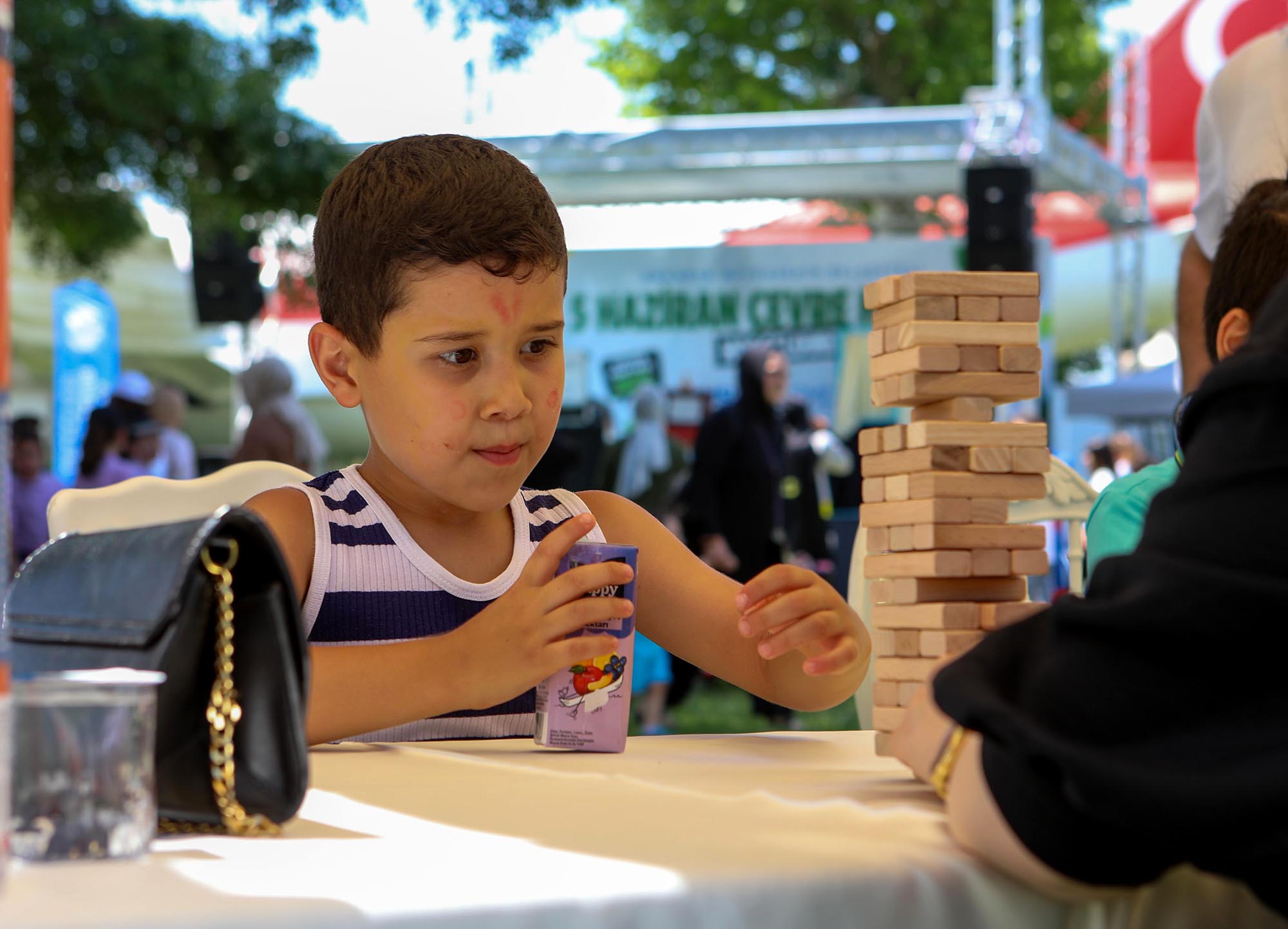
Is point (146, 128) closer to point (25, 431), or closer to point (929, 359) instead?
point (25, 431)

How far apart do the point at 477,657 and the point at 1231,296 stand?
49.2 inches

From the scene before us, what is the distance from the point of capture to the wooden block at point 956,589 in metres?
1.38

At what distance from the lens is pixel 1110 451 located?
1153cm

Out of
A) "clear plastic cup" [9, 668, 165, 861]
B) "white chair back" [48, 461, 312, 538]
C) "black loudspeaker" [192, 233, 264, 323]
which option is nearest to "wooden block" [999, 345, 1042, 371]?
"clear plastic cup" [9, 668, 165, 861]

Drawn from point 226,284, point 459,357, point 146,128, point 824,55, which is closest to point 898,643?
point 459,357

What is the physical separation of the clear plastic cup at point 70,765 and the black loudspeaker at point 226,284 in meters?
9.62

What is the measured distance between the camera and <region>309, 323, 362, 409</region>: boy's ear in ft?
5.74

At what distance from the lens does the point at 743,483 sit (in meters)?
7.74

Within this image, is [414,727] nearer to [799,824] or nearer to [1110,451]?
[799,824]

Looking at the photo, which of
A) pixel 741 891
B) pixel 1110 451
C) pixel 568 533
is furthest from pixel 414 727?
pixel 1110 451

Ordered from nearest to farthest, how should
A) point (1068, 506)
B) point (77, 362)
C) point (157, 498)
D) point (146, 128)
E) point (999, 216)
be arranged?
point (157, 498) < point (1068, 506) < point (146, 128) < point (999, 216) < point (77, 362)

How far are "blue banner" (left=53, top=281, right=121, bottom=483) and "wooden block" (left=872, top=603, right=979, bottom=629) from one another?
9.39 meters

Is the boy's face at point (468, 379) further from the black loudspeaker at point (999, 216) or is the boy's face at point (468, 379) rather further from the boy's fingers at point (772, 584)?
the black loudspeaker at point (999, 216)

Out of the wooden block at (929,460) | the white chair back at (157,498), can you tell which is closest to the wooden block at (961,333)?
the wooden block at (929,460)
